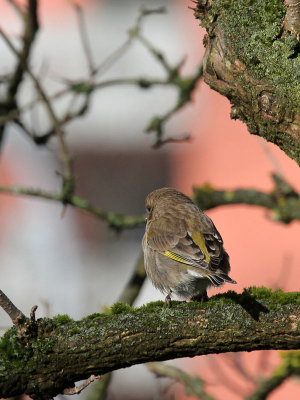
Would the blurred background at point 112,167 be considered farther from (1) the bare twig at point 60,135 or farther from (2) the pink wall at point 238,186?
(1) the bare twig at point 60,135

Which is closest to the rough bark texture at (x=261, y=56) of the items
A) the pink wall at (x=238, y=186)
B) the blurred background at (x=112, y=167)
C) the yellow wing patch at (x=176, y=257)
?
the yellow wing patch at (x=176, y=257)

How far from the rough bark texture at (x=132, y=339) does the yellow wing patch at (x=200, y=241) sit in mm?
1287

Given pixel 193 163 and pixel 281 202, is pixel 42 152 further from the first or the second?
pixel 281 202

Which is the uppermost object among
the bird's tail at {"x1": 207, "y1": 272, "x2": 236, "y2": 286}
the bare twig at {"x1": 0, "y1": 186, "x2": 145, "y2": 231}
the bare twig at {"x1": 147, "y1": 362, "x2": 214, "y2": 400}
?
the bare twig at {"x1": 0, "y1": 186, "x2": 145, "y2": 231}

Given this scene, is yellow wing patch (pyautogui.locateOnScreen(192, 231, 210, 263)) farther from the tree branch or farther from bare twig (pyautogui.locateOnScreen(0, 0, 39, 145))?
bare twig (pyautogui.locateOnScreen(0, 0, 39, 145))

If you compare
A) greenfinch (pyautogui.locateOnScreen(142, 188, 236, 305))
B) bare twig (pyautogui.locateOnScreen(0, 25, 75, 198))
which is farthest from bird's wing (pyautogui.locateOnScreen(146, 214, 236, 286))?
bare twig (pyautogui.locateOnScreen(0, 25, 75, 198))

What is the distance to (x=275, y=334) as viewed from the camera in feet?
10.2

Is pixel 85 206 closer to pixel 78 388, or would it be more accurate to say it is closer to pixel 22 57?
pixel 22 57

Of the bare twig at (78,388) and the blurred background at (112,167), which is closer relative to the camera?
the bare twig at (78,388)

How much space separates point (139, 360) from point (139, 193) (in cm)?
864

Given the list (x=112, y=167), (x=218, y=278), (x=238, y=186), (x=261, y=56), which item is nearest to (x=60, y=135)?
(x=218, y=278)

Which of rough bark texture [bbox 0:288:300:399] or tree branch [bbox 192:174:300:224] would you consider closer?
rough bark texture [bbox 0:288:300:399]

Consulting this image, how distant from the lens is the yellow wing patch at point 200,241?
4.53 metres

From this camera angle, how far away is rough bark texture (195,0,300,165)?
3.11 m
